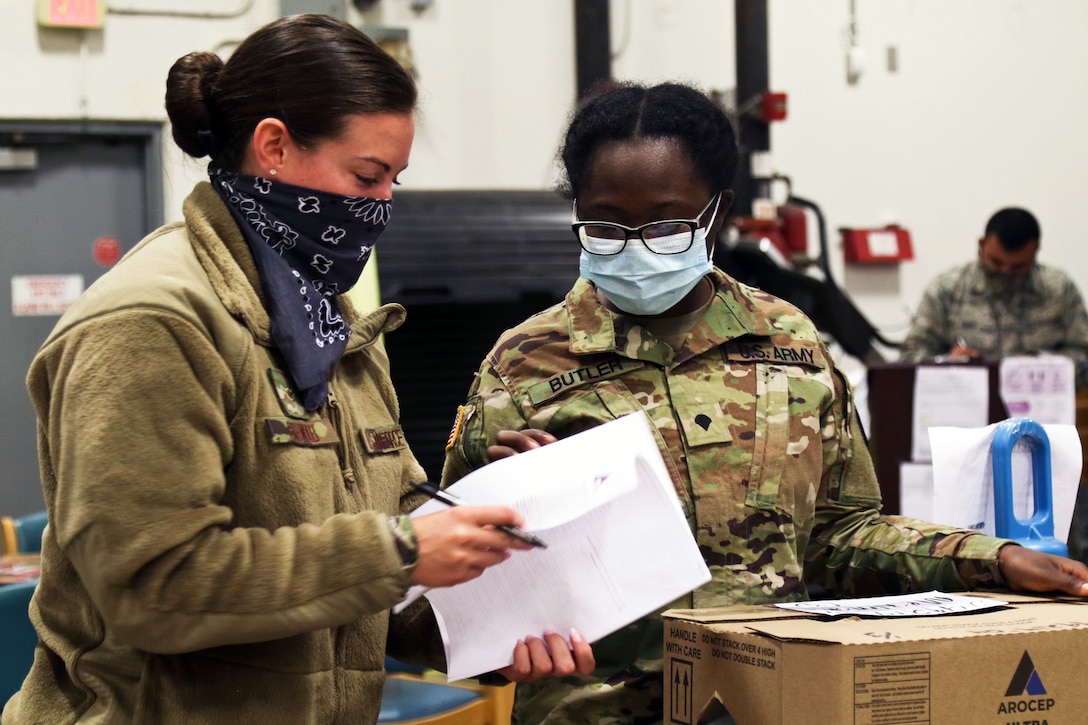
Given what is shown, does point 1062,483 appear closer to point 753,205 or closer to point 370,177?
point 370,177

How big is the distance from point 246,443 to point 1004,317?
14.2 ft

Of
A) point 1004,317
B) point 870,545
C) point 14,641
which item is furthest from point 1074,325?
point 14,641

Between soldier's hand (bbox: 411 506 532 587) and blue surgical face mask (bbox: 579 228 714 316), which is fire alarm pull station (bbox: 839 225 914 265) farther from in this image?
soldier's hand (bbox: 411 506 532 587)

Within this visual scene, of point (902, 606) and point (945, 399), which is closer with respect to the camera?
point (902, 606)

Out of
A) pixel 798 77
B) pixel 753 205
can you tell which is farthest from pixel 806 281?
pixel 798 77

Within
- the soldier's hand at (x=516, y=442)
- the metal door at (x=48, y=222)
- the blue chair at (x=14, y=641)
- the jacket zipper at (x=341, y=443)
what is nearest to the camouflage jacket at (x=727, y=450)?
the soldier's hand at (x=516, y=442)

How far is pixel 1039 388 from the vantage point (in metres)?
3.56

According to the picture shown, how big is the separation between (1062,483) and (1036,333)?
349 centimetres

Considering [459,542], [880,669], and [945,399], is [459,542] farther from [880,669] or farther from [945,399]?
[945,399]

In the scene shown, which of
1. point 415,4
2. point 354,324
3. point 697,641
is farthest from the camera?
point 415,4

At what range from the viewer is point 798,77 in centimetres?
591

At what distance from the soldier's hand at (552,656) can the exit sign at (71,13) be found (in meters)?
4.34

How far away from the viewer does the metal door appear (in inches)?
190

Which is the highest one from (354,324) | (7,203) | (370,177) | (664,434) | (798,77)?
(798,77)
